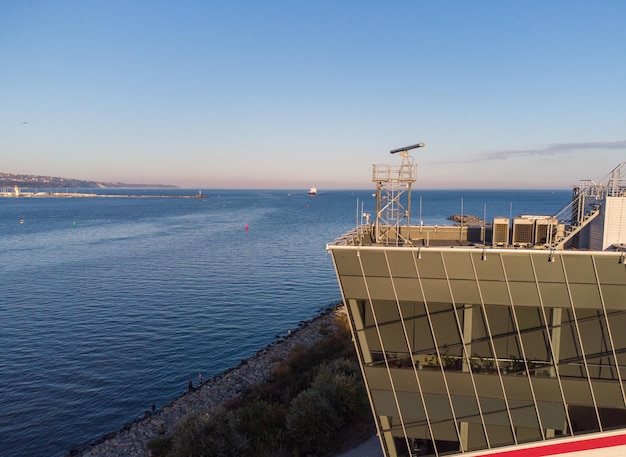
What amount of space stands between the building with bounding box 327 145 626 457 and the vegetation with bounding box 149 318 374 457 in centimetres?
821

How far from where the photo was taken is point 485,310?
16.3 metres

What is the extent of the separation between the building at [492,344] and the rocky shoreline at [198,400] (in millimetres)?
18455

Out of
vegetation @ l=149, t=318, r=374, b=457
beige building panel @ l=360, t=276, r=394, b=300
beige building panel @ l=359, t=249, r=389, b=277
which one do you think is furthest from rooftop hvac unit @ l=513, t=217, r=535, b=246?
vegetation @ l=149, t=318, r=374, b=457

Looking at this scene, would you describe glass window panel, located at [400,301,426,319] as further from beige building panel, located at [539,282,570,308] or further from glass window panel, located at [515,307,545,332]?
beige building panel, located at [539,282,570,308]

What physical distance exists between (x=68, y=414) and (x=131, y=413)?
17.7ft

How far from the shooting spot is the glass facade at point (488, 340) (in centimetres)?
1544

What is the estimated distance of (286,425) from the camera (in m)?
26.1

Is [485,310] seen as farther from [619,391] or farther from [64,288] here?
[64,288]

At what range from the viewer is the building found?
1542cm

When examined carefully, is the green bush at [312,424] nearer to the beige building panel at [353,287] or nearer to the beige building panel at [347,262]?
the beige building panel at [353,287]

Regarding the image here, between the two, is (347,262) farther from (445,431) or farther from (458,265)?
(445,431)

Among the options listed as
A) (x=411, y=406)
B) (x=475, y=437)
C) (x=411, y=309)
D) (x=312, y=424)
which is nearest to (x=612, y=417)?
(x=475, y=437)

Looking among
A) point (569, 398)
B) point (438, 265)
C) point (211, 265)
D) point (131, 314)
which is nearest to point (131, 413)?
point (131, 314)

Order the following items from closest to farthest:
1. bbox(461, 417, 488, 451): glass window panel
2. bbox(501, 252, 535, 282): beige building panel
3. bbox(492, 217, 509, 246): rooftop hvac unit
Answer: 1. bbox(501, 252, 535, 282): beige building panel
2. bbox(461, 417, 488, 451): glass window panel
3. bbox(492, 217, 509, 246): rooftop hvac unit
